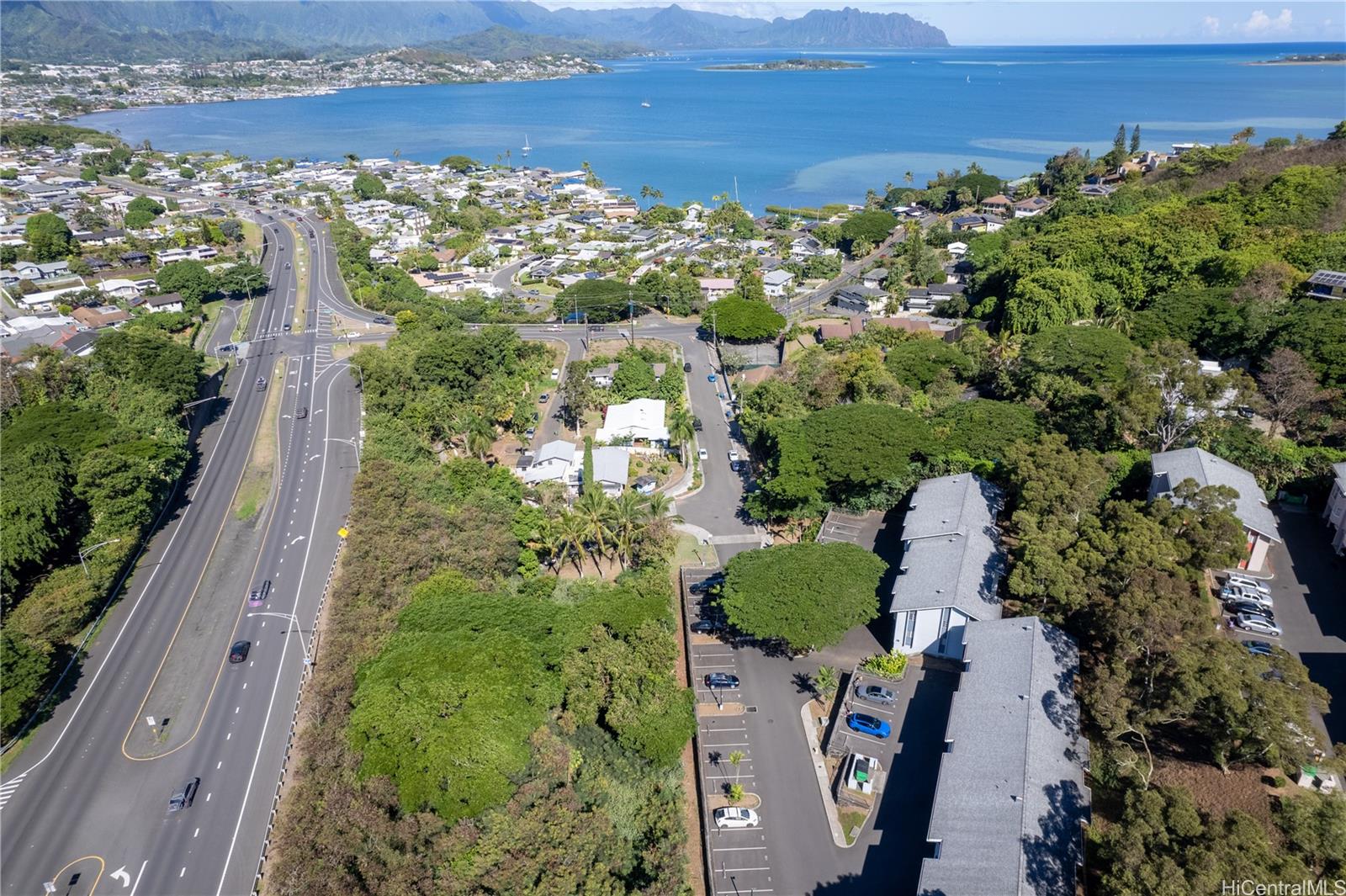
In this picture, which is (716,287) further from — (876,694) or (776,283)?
(876,694)

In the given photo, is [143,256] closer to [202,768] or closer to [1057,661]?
[202,768]

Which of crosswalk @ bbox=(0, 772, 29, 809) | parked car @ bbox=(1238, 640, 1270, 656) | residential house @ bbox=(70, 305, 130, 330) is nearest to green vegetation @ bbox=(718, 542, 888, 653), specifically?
parked car @ bbox=(1238, 640, 1270, 656)

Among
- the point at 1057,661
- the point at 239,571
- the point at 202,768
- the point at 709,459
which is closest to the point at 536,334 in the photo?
the point at 709,459

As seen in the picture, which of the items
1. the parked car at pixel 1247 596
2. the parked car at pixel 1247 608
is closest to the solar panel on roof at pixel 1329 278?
the parked car at pixel 1247 596

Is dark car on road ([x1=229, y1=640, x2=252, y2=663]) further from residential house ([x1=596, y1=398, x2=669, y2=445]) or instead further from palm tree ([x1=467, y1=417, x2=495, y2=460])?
residential house ([x1=596, y1=398, x2=669, y2=445])

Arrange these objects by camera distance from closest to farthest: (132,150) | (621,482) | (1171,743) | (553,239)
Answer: (1171,743) < (621,482) < (553,239) < (132,150)

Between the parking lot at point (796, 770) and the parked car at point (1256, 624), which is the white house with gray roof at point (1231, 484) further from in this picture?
the parking lot at point (796, 770)
